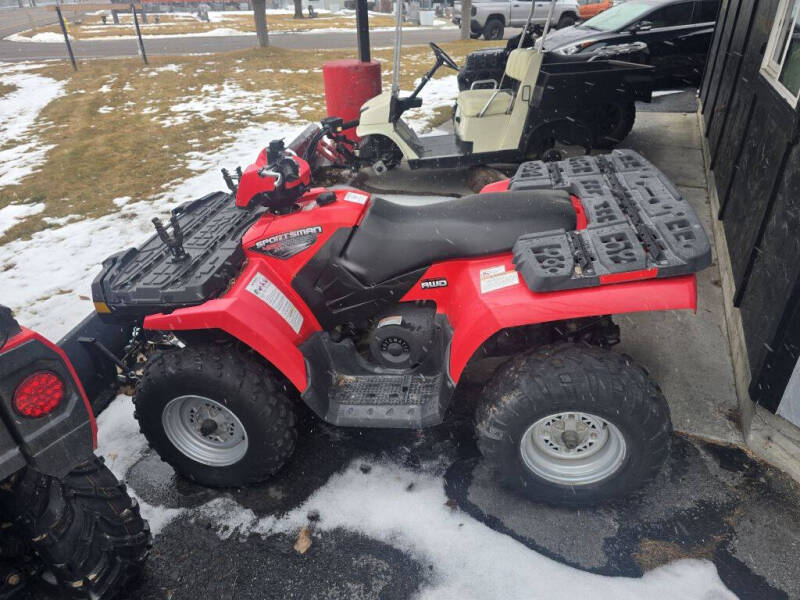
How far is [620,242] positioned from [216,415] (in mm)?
2093

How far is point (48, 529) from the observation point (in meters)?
1.87

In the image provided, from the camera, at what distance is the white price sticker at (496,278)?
7.75ft

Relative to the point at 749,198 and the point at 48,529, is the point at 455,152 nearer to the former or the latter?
the point at 749,198

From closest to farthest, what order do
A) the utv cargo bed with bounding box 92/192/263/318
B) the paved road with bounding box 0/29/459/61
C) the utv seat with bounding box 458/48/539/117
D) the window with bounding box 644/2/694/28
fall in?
the utv cargo bed with bounding box 92/192/263/318 → the utv seat with bounding box 458/48/539/117 → the window with bounding box 644/2/694/28 → the paved road with bounding box 0/29/459/61

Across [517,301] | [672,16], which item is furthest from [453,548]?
[672,16]

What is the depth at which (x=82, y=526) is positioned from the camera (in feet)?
6.47

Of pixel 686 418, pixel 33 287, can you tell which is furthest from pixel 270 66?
pixel 686 418

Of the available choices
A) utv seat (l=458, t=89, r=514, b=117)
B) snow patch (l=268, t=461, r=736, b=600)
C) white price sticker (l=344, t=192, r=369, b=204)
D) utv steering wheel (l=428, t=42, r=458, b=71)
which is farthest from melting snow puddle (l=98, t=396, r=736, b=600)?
utv steering wheel (l=428, t=42, r=458, b=71)

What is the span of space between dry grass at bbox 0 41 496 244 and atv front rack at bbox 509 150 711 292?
5.44 m

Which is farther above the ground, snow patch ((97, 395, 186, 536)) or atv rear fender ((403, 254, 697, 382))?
atv rear fender ((403, 254, 697, 382))

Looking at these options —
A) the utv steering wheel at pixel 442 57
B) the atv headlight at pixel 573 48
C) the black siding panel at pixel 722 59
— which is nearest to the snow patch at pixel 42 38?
the atv headlight at pixel 573 48

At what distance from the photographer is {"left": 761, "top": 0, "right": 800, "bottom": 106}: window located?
3416mm

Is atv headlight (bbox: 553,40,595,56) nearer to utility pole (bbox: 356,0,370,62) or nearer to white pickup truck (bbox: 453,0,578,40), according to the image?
utility pole (bbox: 356,0,370,62)

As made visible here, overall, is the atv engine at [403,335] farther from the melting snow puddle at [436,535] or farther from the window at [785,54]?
the window at [785,54]
